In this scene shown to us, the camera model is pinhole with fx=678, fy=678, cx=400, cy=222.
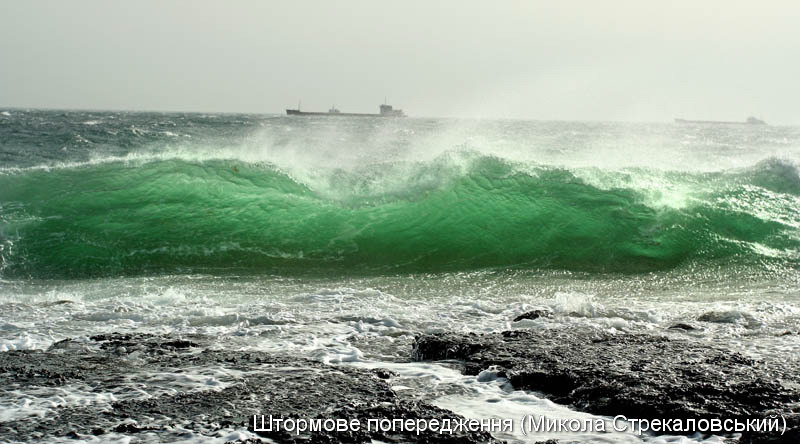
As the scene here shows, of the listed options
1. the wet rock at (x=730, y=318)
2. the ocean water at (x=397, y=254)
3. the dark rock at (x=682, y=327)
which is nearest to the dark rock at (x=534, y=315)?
the ocean water at (x=397, y=254)

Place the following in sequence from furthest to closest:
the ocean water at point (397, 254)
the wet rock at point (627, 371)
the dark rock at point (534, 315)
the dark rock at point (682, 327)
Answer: the dark rock at point (534, 315), the dark rock at point (682, 327), the ocean water at point (397, 254), the wet rock at point (627, 371)

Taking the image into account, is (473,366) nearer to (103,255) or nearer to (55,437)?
(55,437)

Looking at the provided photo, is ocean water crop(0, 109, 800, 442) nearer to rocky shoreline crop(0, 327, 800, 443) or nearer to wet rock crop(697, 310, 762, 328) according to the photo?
wet rock crop(697, 310, 762, 328)

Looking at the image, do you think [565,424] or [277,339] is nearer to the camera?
[565,424]

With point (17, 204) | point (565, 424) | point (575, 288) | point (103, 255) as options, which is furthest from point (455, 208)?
point (565, 424)

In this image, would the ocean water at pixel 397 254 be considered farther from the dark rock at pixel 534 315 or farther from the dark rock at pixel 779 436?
the dark rock at pixel 779 436

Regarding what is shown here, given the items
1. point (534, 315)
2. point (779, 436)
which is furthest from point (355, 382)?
point (534, 315)

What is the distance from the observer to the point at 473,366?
16.1ft

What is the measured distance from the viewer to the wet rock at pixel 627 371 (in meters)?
4.02

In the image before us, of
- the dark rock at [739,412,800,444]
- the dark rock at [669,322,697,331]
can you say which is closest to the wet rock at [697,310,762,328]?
the dark rock at [669,322,697,331]

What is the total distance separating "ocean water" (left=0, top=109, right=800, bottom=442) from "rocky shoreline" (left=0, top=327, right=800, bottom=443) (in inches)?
7.6

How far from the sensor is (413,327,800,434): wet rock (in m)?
4.02

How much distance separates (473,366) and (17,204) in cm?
1102

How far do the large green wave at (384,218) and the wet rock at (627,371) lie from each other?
196 inches
